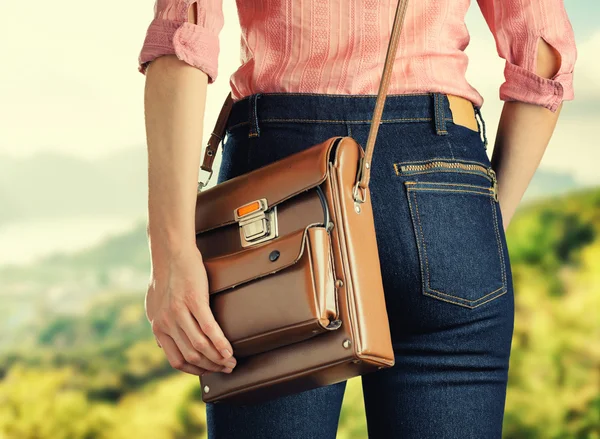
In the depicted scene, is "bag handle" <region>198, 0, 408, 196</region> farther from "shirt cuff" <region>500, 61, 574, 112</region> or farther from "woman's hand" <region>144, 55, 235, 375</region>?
"shirt cuff" <region>500, 61, 574, 112</region>

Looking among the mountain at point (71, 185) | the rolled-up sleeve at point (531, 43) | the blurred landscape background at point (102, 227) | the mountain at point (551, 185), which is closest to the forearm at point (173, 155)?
the rolled-up sleeve at point (531, 43)

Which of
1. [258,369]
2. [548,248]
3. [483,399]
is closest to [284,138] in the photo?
[258,369]

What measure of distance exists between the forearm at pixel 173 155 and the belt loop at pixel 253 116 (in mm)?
61

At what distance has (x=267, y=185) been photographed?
0.81m

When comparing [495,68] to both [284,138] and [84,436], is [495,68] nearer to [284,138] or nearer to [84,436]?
[84,436]

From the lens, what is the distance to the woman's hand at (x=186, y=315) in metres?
0.78

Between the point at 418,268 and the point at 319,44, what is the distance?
0.26 meters

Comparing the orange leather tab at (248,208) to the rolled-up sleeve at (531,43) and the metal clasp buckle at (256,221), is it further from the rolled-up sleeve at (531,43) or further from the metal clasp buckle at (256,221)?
the rolled-up sleeve at (531,43)

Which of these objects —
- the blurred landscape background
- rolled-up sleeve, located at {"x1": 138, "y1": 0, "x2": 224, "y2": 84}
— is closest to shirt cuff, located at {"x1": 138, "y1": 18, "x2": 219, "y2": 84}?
rolled-up sleeve, located at {"x1": 138, "y1": 0, "x2": 224, "y2": 84}

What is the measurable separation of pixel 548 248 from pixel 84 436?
1.99 meters

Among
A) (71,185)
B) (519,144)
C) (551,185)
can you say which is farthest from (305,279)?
(71,185)

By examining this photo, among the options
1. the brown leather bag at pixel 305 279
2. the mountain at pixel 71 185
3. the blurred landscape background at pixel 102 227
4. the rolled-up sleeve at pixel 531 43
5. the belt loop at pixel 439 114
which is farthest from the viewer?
the mountain at pixel 71 185

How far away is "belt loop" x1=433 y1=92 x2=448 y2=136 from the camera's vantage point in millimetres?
844

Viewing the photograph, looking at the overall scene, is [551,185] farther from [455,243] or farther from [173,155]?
[173,155]
